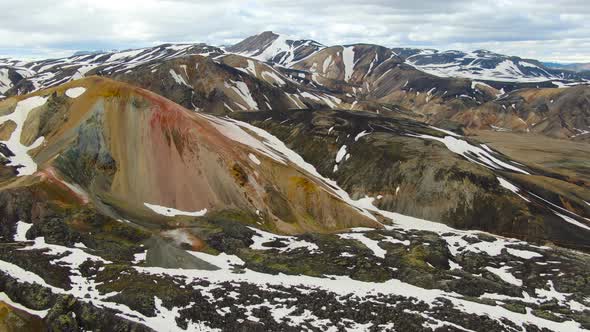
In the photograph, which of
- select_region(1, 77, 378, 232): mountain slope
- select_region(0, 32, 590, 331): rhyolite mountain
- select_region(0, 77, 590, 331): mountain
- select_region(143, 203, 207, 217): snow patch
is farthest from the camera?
select_region(1, 77, 378, 232): mountain slope

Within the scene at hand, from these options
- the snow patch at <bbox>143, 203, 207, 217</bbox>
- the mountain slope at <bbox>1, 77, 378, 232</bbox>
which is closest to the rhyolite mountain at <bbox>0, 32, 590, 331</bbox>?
the mountain slope at <bbox>1, 77, 378, 232</bbox>

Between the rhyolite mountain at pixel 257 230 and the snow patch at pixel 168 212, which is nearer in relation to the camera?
the rhyolite mountain at pixel 257 230

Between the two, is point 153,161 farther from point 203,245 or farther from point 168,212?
point 203,245

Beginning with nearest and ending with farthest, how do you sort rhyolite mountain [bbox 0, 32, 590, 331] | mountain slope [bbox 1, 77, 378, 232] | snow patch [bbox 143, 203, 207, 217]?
rhyolite mountain [bbox 0, 32, 590, 331], snow patch [bbox 143, 203, 207, 217], mountain slope [bbox 1, 77, 378, 232]

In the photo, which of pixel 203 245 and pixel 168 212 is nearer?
pixel 203 245

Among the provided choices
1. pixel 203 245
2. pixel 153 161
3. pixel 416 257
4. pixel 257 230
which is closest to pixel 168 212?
pixel 153 161

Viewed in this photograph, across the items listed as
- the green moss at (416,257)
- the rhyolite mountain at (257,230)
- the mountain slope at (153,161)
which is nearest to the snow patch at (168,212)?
the mountain slope at (153,161)

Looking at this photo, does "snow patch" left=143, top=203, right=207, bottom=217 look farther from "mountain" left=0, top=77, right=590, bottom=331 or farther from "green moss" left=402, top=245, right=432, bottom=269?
"green moss" left=402, top=245, right=432, bottom=269

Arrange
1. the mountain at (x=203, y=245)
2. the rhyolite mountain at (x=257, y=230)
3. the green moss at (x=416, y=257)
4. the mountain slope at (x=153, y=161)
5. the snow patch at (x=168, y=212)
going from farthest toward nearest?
the mountain slope at (x=153, y=161) < the snow patch at (x=168, y=212) < the green moss at (x=416, y=257) < the rhyolite mountain at (x=257, y=230) < the mountain at (x=203, y=245)

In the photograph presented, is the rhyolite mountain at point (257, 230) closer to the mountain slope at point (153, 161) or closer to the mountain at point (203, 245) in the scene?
the mountain at point (203, 245)
